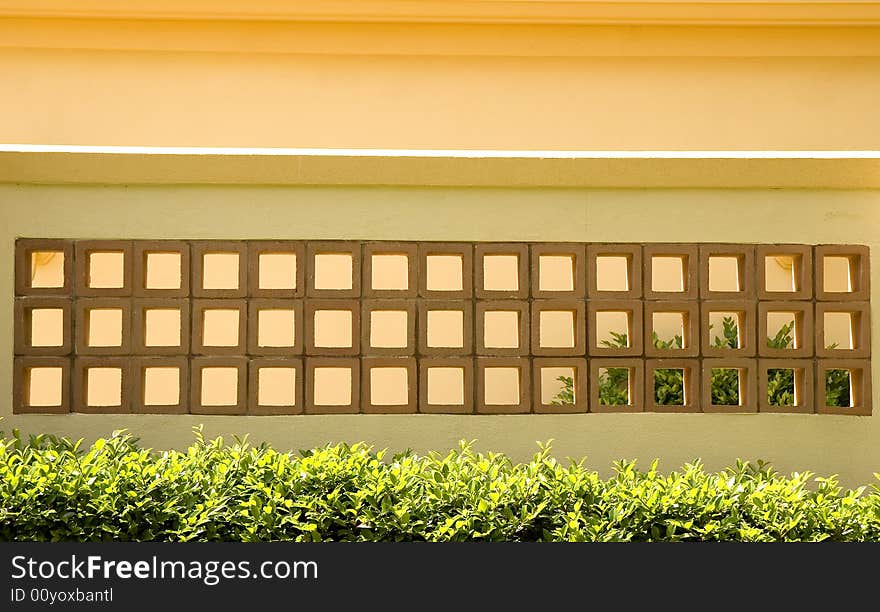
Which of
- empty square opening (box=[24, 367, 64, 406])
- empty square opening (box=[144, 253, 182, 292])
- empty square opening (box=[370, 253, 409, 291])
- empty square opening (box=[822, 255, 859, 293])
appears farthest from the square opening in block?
empty square opening (box=[24, 367, 64, 406])

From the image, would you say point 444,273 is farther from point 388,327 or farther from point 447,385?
point 447,385

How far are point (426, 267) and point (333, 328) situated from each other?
2962mm

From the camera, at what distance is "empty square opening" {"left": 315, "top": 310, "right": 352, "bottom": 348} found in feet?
24.1

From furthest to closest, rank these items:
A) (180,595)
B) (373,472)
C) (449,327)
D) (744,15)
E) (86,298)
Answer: (449,327), (744,15), (86,298), (373,472), (180,595)

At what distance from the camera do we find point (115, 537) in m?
3.68

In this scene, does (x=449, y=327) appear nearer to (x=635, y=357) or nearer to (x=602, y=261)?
(x=602, y=261)

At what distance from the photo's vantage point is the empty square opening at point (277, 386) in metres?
7.24

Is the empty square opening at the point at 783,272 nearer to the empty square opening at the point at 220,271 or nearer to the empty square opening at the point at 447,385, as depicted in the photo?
the empty square opening at the point at 447,385

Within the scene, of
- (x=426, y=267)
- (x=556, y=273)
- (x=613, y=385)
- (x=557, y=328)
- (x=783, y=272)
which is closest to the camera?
(x=426, y=267)

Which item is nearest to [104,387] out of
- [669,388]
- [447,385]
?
[447,385]

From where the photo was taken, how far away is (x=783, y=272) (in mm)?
6316

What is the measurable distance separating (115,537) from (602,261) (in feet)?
14.4

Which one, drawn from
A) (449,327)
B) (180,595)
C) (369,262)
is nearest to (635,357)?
(369,262)

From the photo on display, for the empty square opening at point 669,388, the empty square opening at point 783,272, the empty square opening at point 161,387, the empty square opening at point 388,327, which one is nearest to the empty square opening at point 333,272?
the empty square opening at point 388,327
